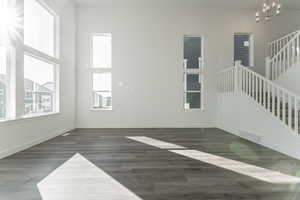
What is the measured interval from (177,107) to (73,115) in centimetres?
338

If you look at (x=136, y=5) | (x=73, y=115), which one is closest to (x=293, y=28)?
(x=136, y=5)

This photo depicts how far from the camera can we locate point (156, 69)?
7.59m

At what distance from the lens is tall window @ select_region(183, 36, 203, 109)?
25.5ft

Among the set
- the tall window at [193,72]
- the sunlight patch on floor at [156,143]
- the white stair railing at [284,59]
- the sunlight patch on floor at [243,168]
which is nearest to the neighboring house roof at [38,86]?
the sunlight patch on floor at [156,143]

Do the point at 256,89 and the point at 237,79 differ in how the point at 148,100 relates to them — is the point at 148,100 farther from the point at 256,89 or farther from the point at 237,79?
the point at 256,89

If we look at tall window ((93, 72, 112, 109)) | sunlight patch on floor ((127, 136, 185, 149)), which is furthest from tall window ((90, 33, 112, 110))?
sunlight patch on floor ((127, 136, 185, 149))

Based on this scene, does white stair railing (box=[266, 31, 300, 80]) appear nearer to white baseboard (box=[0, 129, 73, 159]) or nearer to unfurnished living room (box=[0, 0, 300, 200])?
unfurnished living room (box=[0, 0, 300, 200])

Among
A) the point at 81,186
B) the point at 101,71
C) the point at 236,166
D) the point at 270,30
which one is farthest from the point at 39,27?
the point at 270,30

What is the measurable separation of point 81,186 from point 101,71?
5.48 meters

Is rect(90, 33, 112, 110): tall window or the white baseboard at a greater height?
rect(90, 33, 112, 110): tall window

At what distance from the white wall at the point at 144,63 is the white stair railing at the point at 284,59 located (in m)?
1.95

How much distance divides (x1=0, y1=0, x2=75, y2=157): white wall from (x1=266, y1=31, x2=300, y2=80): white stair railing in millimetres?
5956

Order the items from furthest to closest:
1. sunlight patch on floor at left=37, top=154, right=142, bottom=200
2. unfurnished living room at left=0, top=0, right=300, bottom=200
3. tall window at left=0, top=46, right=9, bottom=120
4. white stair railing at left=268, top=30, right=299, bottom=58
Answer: white stair railing at left=268, top=30, right=299, bottom=58, tall window at left=0, top=46, right=9, bottom=120, unfurnished living room at left=0, top=0, right=300, bottom=200, sunlight patch on floor at left=37, top=154, right=142, bottom=200

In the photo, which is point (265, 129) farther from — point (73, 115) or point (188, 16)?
point (73, 115)
